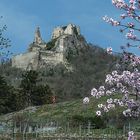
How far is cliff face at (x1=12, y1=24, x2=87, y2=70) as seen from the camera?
5266 inches

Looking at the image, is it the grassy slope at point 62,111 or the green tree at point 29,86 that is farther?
the green tree at point 29,86

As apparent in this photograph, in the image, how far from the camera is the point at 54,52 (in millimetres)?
136500

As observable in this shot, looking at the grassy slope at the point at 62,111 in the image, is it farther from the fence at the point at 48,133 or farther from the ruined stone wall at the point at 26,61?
the ruined stone wall at the point at 26,61

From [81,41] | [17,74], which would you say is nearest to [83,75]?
[17,74]

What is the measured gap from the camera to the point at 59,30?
156 metres

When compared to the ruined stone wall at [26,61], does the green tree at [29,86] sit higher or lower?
lower

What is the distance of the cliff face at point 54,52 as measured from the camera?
134m

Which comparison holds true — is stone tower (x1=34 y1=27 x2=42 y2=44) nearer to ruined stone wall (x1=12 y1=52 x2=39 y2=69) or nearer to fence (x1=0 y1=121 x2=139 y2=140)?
ruined stone wall (x1=12 y1=52 x2=39 y2=69)

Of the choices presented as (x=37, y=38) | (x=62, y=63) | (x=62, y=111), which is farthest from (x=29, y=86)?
(x=37, y=38)

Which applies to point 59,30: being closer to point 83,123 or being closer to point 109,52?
point 83,123

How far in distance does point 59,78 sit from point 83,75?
19.7 feet

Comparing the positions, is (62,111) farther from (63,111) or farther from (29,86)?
(29,86)

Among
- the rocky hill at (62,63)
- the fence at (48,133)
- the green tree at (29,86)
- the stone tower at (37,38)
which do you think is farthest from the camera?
the stone tower at (37,38)

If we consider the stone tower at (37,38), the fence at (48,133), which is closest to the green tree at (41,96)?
the fence at (48,133)
